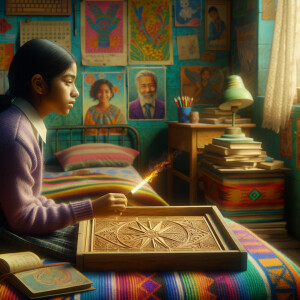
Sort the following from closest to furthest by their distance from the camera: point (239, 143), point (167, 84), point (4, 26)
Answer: point (239, 143), point (4, 26), point (167, 84)

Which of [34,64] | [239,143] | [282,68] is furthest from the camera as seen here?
[282,68]

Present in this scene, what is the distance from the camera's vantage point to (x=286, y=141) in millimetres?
3051

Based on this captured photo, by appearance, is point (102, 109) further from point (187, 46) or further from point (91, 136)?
point (187, 46)

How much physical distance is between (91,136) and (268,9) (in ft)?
6.25

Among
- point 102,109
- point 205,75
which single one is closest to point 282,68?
point 205,75

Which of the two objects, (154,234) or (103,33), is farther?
(103,33)

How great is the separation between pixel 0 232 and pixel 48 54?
1.78 ft

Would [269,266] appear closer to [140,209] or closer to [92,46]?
[140,209]

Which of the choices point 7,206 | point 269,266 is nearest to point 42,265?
point 7,206

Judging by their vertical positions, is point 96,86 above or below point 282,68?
below

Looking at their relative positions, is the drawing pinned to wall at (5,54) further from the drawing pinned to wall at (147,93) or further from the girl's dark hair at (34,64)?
the girl's dark hair at (34,64)

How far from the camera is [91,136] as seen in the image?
3904 millimetres

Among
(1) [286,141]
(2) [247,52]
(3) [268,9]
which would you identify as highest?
(3) [268,9]

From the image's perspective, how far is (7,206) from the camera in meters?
1.12
